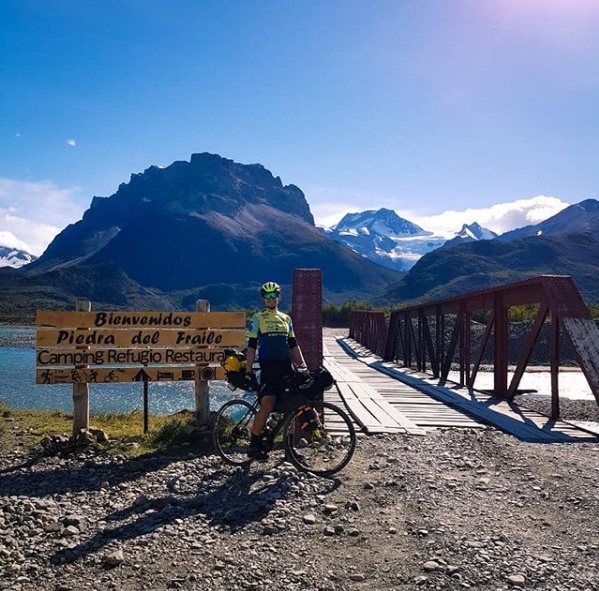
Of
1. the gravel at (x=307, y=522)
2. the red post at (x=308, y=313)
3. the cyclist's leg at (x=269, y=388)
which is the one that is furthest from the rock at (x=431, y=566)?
the red post at (x=308, y=313)

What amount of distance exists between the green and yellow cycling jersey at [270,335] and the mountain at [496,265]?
439 ft

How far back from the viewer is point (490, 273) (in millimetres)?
149500

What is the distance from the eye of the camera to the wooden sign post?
8.32m

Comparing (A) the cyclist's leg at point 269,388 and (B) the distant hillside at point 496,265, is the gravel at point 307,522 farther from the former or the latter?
(B) the distant hillside at point 496,265

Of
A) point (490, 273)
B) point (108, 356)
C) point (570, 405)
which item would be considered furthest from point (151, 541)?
point (490, 273)

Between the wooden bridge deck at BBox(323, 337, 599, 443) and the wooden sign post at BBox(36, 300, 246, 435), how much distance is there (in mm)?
2504

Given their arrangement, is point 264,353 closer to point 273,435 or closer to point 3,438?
point 273,435

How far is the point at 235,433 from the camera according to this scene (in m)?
7.38

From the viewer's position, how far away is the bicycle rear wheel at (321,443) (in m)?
6.72

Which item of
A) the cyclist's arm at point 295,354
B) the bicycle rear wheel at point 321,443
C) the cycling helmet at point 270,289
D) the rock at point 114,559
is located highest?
the cycling helmet at point 270,289

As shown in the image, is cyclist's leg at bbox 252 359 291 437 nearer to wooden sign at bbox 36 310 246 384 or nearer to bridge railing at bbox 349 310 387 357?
wooden sign at bbox 36 310 246 384

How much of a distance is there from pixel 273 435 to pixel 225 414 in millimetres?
913

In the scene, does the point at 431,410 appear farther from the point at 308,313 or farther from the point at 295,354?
the point at 295,354

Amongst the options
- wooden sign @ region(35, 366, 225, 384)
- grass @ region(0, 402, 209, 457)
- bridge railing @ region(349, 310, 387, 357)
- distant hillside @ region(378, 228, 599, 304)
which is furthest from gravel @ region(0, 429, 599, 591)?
distant hillside @ region(378, 228, 599, 304)
